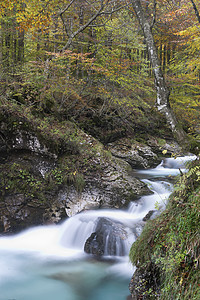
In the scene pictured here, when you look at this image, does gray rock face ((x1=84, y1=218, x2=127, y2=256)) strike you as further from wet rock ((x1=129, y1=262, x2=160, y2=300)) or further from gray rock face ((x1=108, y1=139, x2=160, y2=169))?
gray rock face ((x1=108, y1=139, x2=160, y2=169))

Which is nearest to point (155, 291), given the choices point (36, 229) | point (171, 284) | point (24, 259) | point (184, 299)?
point (171, 284)

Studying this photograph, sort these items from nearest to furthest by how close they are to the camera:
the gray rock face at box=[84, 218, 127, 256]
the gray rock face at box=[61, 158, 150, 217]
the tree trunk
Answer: the tree trunk → the gray rock face at box=[84, 218, 127, 256] → the gray rock face at box=[61, 158, 150, 217]

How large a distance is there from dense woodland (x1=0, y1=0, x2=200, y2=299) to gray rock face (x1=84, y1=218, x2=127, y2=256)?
2.06 metres

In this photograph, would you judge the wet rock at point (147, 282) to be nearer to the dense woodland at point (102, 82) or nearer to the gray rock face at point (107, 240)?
the dense woodland at point (102, 82)

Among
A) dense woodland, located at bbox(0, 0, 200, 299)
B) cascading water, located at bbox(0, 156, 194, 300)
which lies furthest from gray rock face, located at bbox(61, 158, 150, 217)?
dense woodland, located at bbox(0, 0, 200, 299)

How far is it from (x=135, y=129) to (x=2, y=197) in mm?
8436

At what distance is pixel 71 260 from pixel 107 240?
0.94 meters

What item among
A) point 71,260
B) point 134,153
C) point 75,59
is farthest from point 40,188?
point 134,153

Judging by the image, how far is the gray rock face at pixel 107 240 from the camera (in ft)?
17.4

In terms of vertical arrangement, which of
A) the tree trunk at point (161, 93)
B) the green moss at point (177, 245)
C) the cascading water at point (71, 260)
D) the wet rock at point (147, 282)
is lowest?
the cascading water at point (71, 260)

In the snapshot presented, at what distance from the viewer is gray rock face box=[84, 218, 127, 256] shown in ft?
17.4

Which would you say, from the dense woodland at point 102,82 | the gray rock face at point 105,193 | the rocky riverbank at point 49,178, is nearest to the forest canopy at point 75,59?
the dense woodland at point 102,82

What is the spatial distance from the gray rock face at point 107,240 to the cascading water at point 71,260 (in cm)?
2

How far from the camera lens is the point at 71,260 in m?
5.21
